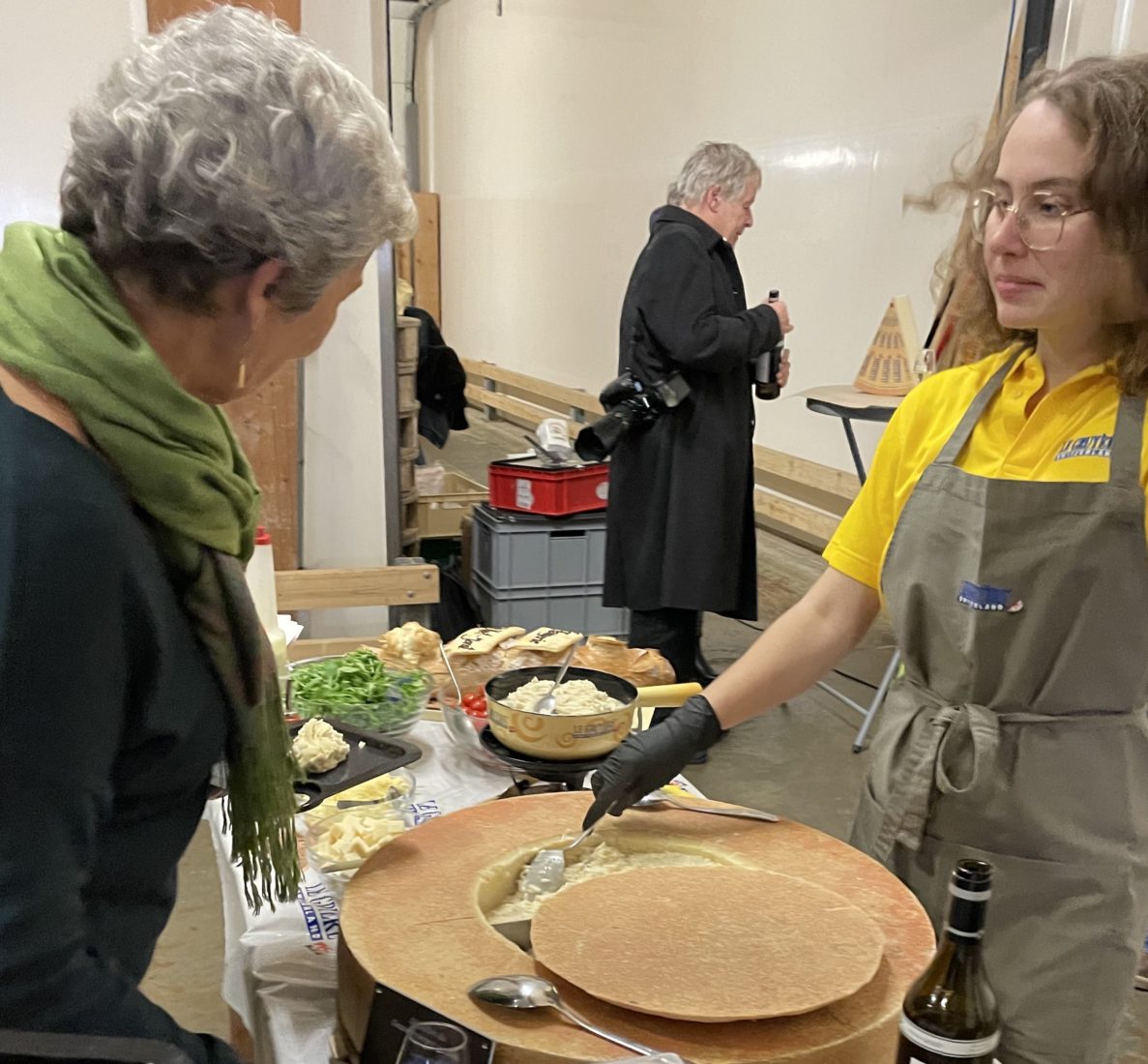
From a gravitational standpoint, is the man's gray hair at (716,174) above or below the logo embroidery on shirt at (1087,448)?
above

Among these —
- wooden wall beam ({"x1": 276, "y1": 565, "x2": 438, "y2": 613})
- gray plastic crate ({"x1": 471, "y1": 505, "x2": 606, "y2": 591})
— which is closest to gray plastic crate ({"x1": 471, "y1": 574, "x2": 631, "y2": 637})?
gray plastic crate ({"x1": 471, "y1": 505, "x2": 606, "y2": 591})

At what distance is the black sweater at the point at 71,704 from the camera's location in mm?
747

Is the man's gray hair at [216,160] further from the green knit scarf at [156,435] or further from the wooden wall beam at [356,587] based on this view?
the wooden wall beam at [356,587]

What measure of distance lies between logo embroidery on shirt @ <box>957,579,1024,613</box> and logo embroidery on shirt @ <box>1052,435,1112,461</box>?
168 mm

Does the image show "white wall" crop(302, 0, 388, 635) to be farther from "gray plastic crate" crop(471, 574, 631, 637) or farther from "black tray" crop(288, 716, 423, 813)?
"black tray" crop(288, 716, 423, 813)

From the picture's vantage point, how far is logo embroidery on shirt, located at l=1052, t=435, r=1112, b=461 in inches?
47.1

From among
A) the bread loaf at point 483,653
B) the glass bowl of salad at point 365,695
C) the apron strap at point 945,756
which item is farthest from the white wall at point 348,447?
the apron strap at point 945,756

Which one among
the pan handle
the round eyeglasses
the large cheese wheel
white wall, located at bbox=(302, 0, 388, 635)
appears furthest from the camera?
white wall, located at bbox=(302, 0, 388, 635)

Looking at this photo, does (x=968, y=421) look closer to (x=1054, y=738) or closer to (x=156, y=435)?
(x=1054, y=738)

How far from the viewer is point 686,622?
3.61 metres

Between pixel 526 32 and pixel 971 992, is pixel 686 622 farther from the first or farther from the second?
pixel 526 32

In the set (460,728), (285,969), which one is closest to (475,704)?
(460,728)

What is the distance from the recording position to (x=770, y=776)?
11.8 feet

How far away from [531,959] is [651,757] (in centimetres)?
35
